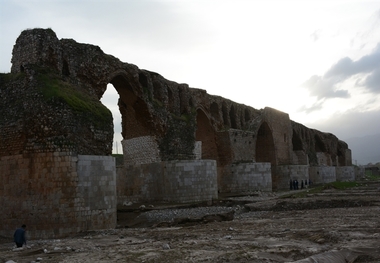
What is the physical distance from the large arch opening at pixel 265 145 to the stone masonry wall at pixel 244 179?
681 cm

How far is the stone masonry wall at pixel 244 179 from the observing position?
26.6m

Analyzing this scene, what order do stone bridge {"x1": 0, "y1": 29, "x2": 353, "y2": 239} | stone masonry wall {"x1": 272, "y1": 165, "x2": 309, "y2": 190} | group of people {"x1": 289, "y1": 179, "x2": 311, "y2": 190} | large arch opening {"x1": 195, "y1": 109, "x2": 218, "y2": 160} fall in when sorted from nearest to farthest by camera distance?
stone bridge {"x1": 0, "y1": 29, "x2": 353, "y2": 239}, large arch opening {"x1": 195, "y1": 109, "x2": 218, "y2": 160}, group of people {"x1": 289, "y1": 179, "x2": 311, "y2": 190}, stone masonry wall {"x1": 272, "y1": 165, "x2": 309, "y2": 190}

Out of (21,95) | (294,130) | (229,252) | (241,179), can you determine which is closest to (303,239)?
(229,252)

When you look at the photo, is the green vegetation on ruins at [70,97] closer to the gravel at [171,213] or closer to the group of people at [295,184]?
the gravel at [171,213]

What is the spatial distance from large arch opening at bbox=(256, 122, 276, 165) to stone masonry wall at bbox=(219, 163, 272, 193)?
22.3 ft

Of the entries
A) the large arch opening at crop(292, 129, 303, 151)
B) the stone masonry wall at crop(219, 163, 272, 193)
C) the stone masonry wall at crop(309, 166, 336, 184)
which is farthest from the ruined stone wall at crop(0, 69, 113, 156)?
the stone masonry wall at crop(309, 166, 336, 184)

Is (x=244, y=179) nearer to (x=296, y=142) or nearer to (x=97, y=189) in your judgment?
(x=97, y=189)

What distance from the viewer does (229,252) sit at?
7.10 m

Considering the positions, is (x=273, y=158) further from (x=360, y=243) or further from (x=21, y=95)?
(x=360, y=243)

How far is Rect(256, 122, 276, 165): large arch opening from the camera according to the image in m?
33.8

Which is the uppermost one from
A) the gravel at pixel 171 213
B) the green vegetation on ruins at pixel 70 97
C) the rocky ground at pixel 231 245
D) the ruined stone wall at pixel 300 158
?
the green vegetation on ruins at pixel 70 97

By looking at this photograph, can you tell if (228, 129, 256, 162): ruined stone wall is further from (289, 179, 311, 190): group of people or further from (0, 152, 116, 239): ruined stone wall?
(0, 152, 116, 239): ruined stone wall

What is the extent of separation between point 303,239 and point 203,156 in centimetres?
1998

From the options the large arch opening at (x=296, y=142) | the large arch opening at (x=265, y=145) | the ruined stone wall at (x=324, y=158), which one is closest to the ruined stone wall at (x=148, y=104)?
the large arch opening at (x=265, y=145)
